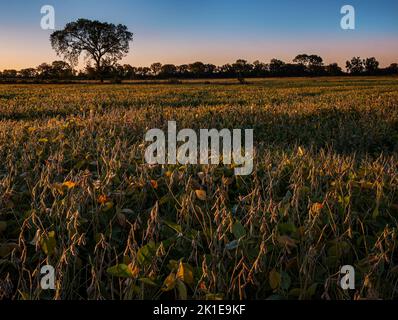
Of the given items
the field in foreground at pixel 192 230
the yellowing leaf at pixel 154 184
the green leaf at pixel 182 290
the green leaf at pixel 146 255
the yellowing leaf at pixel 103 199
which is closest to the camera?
the green leaf at pixel 182 290

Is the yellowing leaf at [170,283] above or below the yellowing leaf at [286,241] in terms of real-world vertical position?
below

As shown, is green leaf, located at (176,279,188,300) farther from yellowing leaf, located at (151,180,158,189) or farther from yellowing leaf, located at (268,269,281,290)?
yellowing leaf, located at (151,180,158,189)

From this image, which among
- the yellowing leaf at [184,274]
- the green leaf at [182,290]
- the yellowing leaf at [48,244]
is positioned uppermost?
the yellowing leaf at [48,244]

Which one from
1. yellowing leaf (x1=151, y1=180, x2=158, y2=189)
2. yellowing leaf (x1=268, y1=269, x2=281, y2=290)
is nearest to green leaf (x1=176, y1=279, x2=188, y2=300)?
yellowing leaf (x1=268, y1=269, x2=281, y2=290)

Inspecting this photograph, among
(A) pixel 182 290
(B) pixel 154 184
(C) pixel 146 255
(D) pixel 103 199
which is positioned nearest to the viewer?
(A) pixel 182 290

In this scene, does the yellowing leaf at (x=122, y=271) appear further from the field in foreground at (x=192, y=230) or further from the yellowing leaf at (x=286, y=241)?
the yellowing leaf at (x=286, y=241)

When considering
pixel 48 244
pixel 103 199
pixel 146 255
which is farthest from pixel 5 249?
pixel 146 255

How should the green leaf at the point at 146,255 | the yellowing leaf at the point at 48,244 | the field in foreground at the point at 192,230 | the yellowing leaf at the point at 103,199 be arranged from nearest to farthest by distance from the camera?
1. the field in foreground at the point at 192,230
2. the green leaf at the point at 146,255
3. the yellowing leaf at the point at 48,244
4. the yellowing leaf at the point at 103,199

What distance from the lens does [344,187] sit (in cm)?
363

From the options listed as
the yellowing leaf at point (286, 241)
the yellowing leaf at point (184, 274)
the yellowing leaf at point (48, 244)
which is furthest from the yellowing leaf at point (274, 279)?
the yellowing leaf at point (48, 244)

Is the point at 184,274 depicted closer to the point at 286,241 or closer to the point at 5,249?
the point at 286,241

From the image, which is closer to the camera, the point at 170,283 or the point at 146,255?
the point at 170,283
